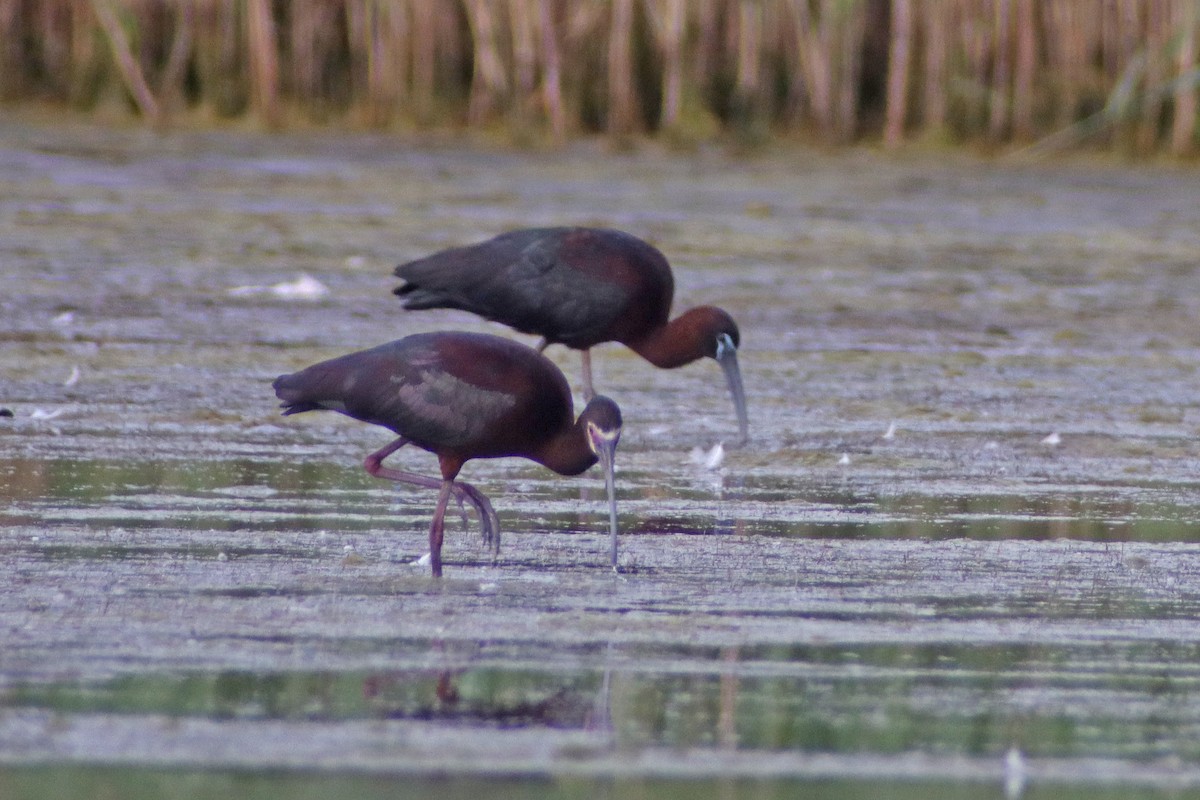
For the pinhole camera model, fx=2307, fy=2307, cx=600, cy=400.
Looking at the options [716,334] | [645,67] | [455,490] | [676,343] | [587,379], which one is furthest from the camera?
[645,67]

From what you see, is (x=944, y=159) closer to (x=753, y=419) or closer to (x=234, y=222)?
(x=234, y=222)

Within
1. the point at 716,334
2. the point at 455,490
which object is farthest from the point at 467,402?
the point at 716,334

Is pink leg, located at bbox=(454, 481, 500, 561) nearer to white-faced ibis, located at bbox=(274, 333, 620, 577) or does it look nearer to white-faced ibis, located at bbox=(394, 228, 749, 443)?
white-faced ibis, located at bbox=(274, 333, 620, 577)

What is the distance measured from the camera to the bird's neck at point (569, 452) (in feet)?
20.2

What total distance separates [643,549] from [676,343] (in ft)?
8.24

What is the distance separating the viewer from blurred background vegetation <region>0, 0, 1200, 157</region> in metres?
17.7

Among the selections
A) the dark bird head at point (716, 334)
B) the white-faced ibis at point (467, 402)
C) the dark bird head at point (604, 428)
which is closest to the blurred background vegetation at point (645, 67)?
the dark bird head at point (716, 334)

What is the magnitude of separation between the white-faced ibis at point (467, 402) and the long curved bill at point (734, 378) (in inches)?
62.7

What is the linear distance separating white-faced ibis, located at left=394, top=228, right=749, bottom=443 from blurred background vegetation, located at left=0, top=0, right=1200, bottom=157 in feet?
29.0

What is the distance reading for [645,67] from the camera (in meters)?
18.9

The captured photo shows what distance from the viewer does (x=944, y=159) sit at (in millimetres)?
18391

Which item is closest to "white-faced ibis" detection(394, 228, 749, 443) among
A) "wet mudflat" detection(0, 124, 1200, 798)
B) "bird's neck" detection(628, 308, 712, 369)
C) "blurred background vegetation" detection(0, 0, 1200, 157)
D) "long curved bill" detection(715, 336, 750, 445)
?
"bird's neck" detection(628, 308, 712, 369)

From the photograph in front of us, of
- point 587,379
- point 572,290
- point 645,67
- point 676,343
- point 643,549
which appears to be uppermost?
point 643,549

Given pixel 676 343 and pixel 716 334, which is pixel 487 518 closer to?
pixel 716 334
